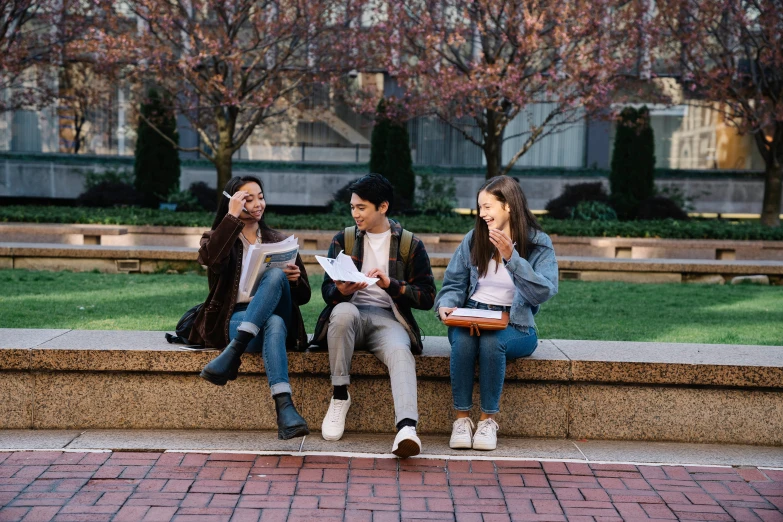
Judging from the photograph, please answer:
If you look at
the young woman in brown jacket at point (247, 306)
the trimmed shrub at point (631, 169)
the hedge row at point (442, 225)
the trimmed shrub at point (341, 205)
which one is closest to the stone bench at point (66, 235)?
the hedge row at point (442, 225)

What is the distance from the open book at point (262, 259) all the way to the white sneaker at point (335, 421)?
87 cm

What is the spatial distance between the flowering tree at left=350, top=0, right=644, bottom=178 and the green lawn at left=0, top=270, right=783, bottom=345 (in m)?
6.31

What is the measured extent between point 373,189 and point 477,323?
3.37 feet

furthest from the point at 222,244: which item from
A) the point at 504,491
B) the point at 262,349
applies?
the point at 504,491

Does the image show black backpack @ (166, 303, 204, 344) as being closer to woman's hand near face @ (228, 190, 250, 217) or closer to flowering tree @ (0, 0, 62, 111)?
woman's hand near face @ (228, 190, 250, 217)

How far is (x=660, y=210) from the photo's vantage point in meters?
20.9

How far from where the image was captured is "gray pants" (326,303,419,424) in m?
4.86

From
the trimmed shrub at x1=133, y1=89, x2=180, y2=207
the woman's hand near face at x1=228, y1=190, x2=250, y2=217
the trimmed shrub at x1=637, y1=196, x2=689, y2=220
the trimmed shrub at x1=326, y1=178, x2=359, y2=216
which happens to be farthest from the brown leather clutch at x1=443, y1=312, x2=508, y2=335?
the trimmed shrub at x1=133, y1=89, x2=180, y2=207

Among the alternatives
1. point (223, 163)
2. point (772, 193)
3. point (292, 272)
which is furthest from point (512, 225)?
point (772, 193)

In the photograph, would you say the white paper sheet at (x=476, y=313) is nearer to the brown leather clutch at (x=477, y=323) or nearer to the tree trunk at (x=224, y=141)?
the brown leather clutch at (x=477, y=323)

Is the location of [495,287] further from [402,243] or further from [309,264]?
[309,264]

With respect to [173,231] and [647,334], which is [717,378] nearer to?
[647,334]

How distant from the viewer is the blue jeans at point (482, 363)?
4973mm

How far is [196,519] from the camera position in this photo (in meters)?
3.94
